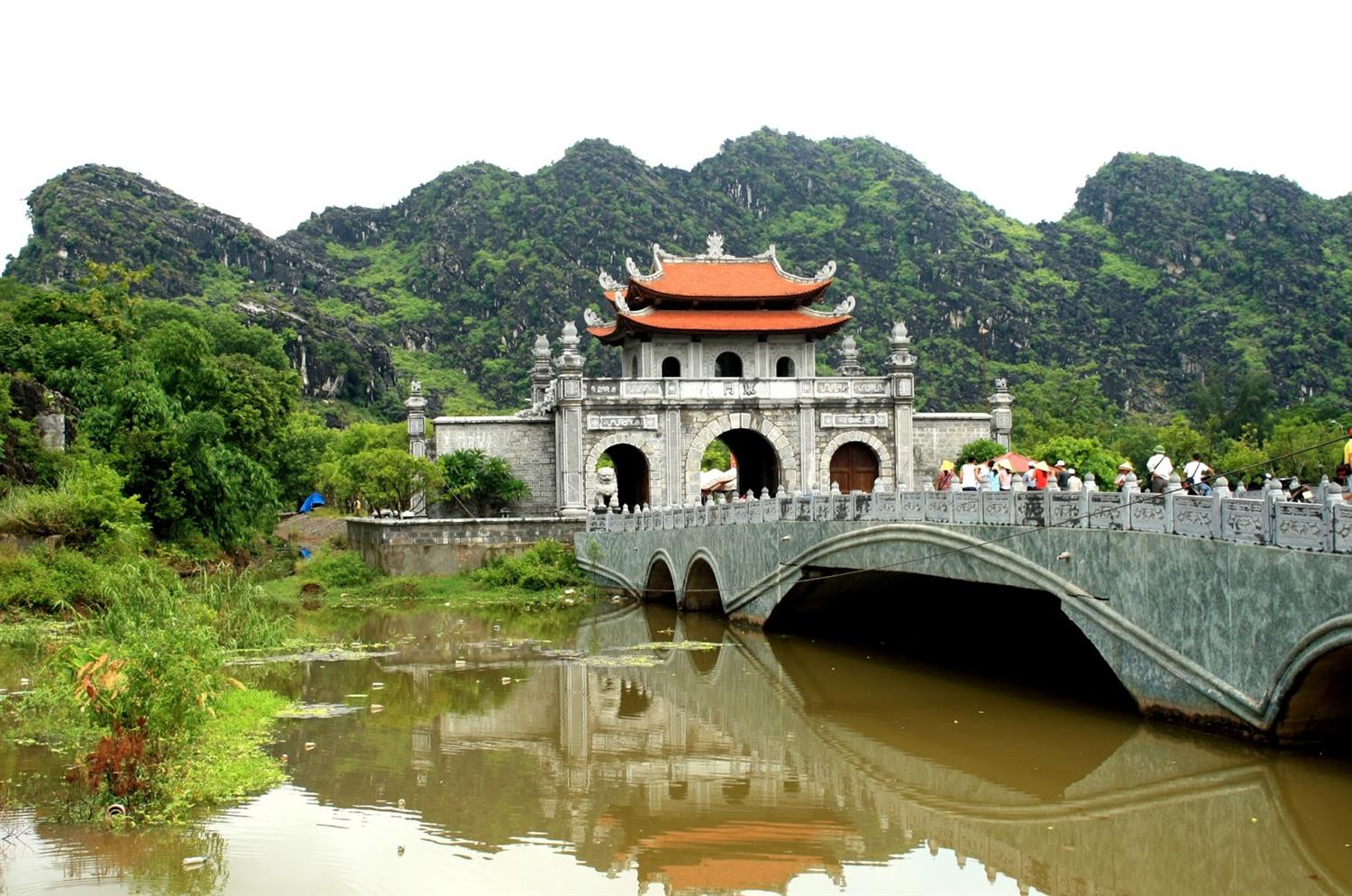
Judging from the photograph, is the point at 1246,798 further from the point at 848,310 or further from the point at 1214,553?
the point at 848,310

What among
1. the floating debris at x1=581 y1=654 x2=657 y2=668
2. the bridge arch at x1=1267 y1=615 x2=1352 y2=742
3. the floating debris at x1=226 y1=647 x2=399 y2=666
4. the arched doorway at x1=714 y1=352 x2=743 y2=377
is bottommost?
the floating debris at x1=581 y1=654 x2=657 y2=668

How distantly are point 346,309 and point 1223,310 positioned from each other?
57789 mm

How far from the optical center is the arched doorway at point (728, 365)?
37406mm

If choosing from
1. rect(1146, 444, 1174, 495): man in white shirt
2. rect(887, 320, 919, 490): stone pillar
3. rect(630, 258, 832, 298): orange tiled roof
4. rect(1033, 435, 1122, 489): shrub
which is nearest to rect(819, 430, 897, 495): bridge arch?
rect(887, 320, 919, 490): stone pillar

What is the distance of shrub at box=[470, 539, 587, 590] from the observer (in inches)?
1228

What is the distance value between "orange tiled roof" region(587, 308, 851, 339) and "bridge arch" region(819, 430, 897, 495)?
2996mm

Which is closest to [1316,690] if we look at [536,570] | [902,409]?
[536,570]

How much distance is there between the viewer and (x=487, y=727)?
1555cm

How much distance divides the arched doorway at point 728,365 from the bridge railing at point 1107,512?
1355 cm

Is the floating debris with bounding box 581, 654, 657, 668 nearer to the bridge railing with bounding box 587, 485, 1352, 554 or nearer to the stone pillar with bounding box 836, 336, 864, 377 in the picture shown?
the bridge railing with bounding box 587, 485, 1352, 554

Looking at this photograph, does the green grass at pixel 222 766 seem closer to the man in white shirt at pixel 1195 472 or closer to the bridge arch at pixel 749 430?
the man in white shirt at pixel 1195 472

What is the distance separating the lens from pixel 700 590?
26891mm

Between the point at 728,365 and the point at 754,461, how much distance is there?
133 inches

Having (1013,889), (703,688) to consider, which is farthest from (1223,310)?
(1013,889)
